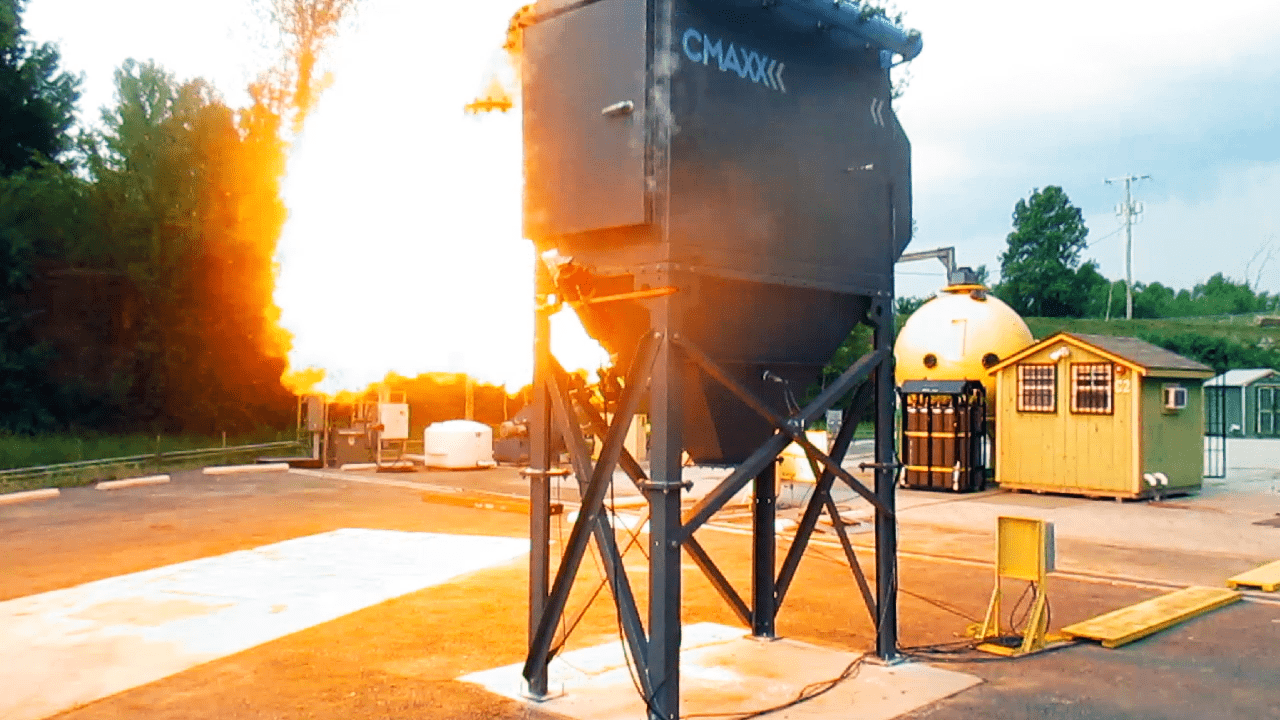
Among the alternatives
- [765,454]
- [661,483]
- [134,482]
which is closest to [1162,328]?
[134,482]

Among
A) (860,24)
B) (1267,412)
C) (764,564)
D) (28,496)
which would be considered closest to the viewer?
(860,24)

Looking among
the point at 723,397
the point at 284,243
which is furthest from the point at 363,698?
the point at 284,243

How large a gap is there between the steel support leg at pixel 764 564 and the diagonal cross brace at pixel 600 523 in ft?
7.21

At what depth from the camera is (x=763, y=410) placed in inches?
277

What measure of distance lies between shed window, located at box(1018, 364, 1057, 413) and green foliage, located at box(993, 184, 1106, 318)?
Answer: 6342cm

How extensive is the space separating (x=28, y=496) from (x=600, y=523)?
56.5 feet

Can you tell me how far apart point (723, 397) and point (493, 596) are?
442 centimetres

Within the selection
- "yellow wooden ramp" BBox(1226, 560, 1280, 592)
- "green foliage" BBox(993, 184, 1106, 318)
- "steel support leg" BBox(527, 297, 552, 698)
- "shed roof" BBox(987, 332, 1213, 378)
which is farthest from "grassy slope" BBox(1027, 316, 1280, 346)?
"steel support leg" BBox(527, 297, 552, 698)

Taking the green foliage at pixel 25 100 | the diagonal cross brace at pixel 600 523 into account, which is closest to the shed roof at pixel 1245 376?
the diagonal cross brace at pixel 600 523

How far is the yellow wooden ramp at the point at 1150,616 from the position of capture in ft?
29.4

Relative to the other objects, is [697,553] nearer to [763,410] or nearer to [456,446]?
[763,410]

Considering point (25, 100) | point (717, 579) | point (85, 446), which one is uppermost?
point (25, 100)

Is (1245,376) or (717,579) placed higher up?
(1245,376)

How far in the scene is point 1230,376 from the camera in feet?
141
